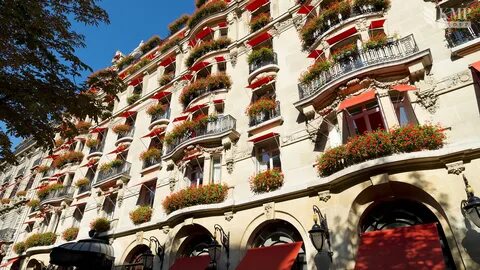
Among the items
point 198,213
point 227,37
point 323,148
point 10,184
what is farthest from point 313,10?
point 10,184

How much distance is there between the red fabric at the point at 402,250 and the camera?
7500mm

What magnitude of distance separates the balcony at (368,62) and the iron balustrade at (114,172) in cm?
1194

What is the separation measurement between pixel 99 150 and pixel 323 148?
17.9m

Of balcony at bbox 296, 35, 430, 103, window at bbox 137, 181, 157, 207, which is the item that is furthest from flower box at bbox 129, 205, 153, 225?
balcony at bbox 296, 35, 430, 103

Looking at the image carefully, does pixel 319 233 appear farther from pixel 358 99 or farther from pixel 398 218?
pixel 358 99

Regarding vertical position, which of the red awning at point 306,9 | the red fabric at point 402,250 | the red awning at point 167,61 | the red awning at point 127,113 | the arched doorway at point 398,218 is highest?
the red awning at point 167,61

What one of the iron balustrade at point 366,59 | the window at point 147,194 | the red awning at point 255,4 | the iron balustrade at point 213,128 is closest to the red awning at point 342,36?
the iron balustrade at point 366,59

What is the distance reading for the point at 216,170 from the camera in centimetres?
1506

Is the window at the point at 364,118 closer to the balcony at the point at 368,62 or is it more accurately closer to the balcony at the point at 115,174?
the balcony at the point at 368,62

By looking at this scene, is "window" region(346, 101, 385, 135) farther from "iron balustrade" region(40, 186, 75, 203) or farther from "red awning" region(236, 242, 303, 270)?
"iron balustrade" region(40, 186, 75, 203)

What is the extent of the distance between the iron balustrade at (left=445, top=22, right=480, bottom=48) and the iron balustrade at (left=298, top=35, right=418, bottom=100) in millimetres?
1068

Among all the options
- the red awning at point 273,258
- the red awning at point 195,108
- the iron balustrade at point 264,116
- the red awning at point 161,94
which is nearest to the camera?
the red awning at point 273,258

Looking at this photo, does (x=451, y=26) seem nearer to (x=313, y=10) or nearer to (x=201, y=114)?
(x=313, y=10)

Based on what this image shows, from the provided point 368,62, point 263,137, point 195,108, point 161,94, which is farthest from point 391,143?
point 161,94
